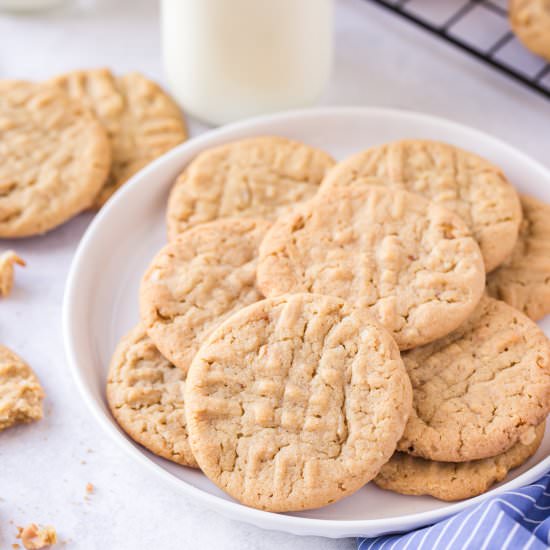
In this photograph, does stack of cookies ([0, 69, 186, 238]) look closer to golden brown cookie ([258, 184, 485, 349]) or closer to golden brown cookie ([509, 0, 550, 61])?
golden brown cookie ([258, 184, 485, 349])

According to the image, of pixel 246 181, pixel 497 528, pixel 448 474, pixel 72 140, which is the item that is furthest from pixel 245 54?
pixel 497 528

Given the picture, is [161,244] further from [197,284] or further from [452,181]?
[452,181]

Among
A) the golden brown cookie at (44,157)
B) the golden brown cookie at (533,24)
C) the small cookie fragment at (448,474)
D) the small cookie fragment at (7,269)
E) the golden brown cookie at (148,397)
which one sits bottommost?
the small cookie fragment at (7,269)

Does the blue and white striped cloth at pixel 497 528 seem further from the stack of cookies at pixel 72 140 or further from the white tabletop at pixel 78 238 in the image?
the stack of cookies at pixel 72 140

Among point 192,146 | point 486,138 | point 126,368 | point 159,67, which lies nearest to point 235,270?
point 126,368

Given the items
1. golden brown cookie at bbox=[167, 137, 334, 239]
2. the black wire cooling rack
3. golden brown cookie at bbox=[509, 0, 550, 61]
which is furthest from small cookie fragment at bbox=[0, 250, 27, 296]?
golden brown cookie at bbox=[509, 0, 550, 61]

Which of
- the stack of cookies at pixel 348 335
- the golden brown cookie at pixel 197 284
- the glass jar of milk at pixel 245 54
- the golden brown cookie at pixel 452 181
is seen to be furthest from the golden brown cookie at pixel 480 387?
the glass jar of milk at pixel 245 54
